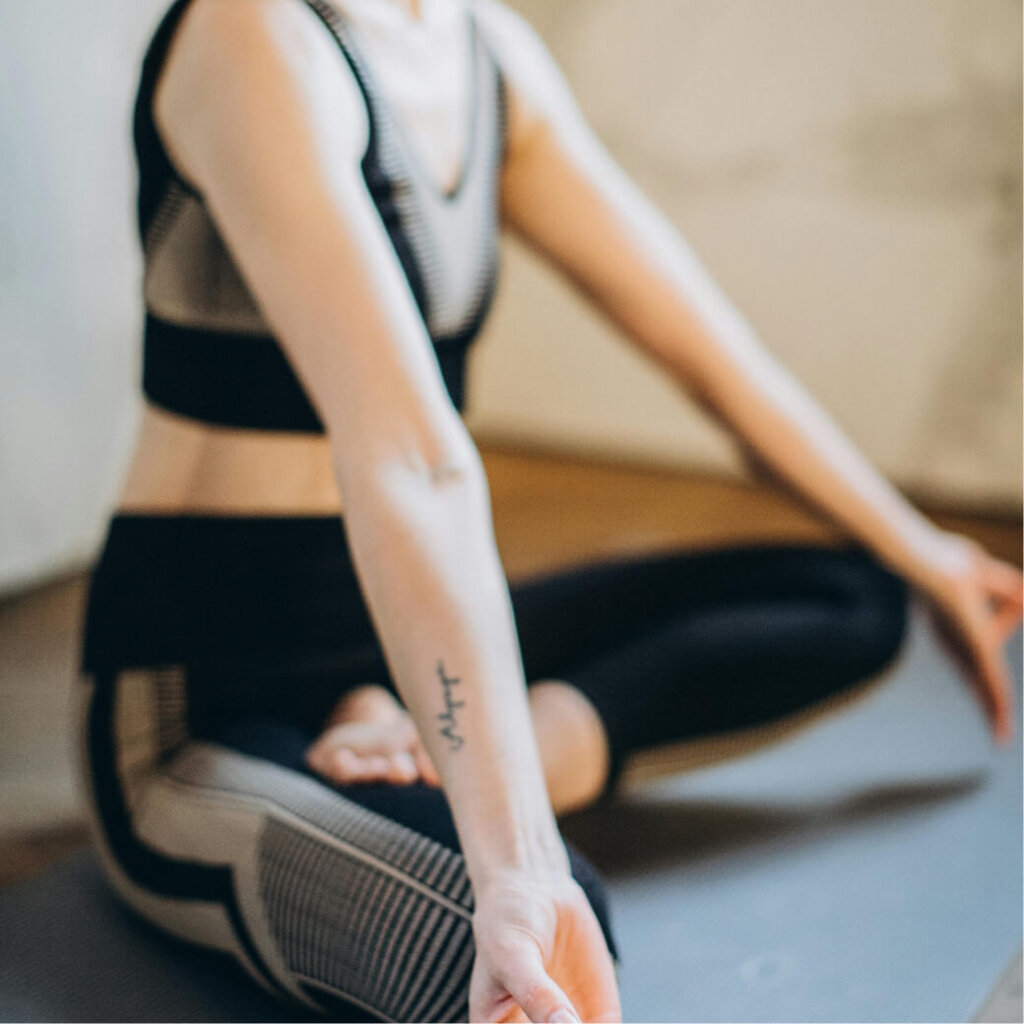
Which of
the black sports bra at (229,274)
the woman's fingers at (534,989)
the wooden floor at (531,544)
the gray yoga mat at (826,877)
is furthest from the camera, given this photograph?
the wooden floor at (531,544)

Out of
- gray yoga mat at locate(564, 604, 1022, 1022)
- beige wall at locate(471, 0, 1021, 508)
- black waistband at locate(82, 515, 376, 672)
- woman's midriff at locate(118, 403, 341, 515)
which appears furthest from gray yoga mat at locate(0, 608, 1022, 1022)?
beige wall at locate(471, 0, 1021, 508)

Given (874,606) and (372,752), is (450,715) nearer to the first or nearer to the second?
(372,752)

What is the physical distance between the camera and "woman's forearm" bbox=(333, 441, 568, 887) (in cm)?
62

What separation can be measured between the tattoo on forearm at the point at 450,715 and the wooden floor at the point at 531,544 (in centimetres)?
52

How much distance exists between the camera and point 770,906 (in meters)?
0.99

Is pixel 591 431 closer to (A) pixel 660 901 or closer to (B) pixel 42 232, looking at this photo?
(B) pixel 42 232

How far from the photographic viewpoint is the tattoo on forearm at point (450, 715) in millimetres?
638

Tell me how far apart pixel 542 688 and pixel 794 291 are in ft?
5.56

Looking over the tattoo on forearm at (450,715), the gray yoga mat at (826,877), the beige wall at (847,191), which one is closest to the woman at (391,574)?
the tattoo on forearm at (450,715)

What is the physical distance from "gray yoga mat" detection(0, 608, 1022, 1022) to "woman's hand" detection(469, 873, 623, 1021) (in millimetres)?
282

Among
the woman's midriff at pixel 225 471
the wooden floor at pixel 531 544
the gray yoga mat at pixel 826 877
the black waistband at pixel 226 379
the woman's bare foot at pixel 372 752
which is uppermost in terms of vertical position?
the black waistband at pixel 226 379

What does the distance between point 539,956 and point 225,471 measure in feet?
1.43

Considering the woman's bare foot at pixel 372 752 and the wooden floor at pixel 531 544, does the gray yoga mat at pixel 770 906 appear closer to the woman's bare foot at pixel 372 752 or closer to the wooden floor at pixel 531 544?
the wooden floor at pixel 531 544

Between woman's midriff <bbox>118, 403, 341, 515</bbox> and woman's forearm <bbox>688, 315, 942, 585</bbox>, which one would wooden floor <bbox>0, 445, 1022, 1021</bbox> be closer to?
woman's forearm <bbox>688, 315, 942, 585</bbox>
